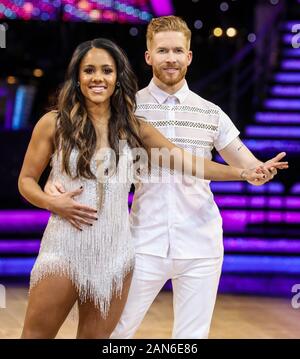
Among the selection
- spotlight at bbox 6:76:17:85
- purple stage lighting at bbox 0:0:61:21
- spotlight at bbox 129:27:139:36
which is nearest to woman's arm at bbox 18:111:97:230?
spotlight at bbox 6:76:17:85

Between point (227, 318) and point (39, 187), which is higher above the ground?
point (39, 187)

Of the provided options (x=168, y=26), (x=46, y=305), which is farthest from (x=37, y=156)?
(x=168, y=26)

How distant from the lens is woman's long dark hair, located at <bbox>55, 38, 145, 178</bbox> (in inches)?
105

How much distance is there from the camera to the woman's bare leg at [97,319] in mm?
2726

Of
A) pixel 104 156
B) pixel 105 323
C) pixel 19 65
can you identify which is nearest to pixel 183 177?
pixel 104 156

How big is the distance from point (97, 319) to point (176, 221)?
1.80ft

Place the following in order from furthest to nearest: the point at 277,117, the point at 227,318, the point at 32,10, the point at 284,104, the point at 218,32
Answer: the point at 218,32
the point at 32,10
the point at 284,104
the point at 277,117
the point at 227,318

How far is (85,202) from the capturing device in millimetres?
2682

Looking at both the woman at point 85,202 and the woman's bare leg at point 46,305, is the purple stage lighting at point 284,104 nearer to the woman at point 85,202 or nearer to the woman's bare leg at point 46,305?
the woman at point 85,202

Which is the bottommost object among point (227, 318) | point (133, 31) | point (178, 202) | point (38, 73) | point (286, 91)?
point (227, 318)

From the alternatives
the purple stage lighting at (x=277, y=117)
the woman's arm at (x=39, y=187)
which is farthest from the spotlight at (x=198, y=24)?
the woman's arm at (x=39, y=187)

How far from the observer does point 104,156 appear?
271 centimetres

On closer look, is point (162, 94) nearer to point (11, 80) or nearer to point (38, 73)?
point (11, 80)
